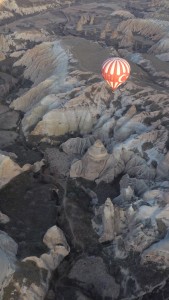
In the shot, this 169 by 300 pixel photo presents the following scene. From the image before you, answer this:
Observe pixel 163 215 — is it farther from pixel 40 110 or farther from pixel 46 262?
pixel 40 110

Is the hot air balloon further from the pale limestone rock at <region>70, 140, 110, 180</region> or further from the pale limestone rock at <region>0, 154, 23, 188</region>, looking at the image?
the pale limestone rock at <region>0, 154, 23, 188</region>

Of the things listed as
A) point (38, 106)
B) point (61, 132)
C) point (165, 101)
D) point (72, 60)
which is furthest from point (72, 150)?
point (72, 60)

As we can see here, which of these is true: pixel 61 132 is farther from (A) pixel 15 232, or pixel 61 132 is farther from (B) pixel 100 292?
(B) pixel 100 292

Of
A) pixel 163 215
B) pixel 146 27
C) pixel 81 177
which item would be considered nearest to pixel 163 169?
pixel 163 215

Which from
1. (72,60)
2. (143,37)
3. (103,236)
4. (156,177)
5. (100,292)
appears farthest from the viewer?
(143,37)

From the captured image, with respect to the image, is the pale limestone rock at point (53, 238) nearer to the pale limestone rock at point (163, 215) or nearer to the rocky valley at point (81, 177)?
the rocky valley at point (81, 177)

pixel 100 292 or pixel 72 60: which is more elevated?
pixel 72 60
